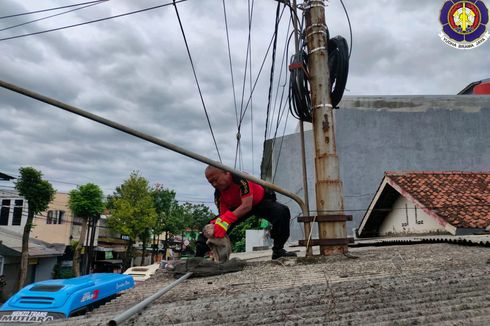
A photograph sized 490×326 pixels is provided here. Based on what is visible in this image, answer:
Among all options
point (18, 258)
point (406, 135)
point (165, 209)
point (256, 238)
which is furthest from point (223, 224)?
point (165, 209)

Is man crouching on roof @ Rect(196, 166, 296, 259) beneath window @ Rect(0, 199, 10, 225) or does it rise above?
beneath

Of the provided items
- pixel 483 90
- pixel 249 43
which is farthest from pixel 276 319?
pixel 483 90

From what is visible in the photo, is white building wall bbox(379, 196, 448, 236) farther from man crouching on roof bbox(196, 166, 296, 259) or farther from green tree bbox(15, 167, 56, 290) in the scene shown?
green tree bbox(15, 167, 56, 290)

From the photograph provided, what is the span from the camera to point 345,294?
102 inches

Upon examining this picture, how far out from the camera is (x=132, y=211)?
34.3 metres

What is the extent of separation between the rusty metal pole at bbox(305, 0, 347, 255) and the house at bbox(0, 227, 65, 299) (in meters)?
23.5

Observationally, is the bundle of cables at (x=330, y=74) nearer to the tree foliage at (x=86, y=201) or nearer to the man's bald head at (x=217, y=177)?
the man's bald head at (x=217, y=177)

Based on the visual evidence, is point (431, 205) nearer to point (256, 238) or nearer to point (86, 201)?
point (256, 238)

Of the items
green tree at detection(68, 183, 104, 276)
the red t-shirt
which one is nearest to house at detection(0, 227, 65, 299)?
green tree at detection(68, 183, 104, 276)

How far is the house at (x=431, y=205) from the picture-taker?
10734mm

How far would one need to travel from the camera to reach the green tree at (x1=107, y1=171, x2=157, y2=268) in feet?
113

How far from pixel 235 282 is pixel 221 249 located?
100 cm

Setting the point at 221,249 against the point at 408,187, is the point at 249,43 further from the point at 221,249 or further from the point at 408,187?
the point at 408,187

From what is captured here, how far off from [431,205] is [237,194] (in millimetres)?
8827
